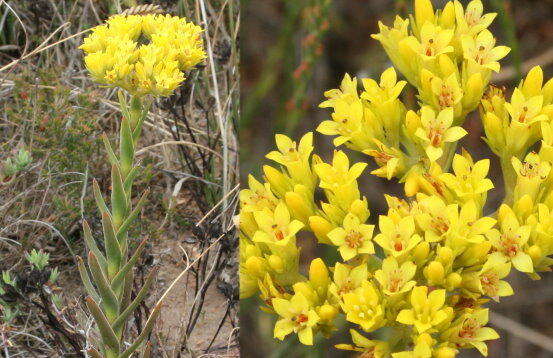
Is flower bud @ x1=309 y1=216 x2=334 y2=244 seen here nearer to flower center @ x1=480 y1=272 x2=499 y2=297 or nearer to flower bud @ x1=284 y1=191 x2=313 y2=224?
flower bud @ x1=284 y1=191 x2=313 y2=224

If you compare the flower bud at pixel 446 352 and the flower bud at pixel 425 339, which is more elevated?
the flower bud at pixel 425 339

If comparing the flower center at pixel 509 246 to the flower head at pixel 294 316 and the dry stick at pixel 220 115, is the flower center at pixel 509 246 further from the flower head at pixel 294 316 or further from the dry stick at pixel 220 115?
the dry stick at pixel 220 115

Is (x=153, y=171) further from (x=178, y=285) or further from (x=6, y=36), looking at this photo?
(x=6, y=36)

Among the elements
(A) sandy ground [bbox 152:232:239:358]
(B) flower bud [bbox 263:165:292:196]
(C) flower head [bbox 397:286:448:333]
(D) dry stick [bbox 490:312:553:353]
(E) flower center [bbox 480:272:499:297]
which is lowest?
(D) dry stick [bbox 490:312:553:353]

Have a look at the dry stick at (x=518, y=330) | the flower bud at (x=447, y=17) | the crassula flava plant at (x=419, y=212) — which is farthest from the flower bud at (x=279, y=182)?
the dry stick at (x=518, y=330)

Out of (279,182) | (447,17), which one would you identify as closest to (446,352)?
(279,182)

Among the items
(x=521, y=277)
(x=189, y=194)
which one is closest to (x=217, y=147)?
(x=189, y=194)

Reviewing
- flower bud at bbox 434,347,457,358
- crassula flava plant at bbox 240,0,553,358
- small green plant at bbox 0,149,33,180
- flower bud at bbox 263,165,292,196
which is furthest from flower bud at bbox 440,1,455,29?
small green plant at bbox 0,149,33,180
